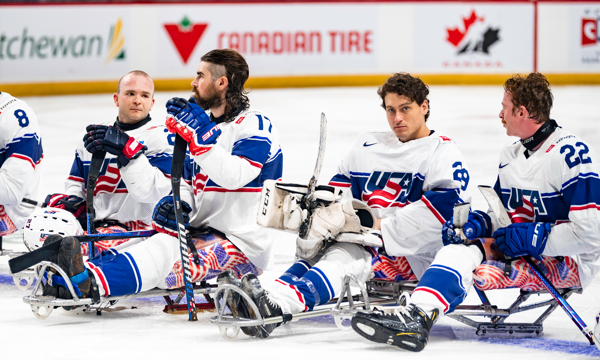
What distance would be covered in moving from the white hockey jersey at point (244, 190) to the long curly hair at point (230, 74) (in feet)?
0.16

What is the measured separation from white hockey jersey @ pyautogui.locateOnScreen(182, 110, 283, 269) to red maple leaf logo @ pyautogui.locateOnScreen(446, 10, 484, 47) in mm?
10149

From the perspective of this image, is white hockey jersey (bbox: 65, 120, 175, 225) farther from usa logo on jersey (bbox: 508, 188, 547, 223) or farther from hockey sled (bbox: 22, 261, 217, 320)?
usa logo on jersey (bbox: 508, 188, 547, 223)

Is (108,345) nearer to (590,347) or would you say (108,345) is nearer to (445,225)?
(445,225)

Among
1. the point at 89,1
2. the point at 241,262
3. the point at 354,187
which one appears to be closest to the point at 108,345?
the point at 241,262

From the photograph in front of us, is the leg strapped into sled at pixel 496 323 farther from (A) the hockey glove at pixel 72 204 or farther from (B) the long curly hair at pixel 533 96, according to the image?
(A) the hockey glove at pixel 72 204

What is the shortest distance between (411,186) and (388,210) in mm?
123

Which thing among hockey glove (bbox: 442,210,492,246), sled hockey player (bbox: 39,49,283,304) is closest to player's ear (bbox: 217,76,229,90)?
sled hockey player (bbox: 39,49,283,304)

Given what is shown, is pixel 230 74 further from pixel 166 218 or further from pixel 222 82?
pixel 166 218

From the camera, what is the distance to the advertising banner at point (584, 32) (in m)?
13.2

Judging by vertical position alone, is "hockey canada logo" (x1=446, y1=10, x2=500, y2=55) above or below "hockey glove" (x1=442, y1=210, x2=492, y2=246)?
above

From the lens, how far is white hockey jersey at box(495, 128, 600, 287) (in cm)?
286

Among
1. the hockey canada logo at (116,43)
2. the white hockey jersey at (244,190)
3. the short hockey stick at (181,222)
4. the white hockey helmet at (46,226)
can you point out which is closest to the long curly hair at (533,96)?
the white hockey jersey at (244,190)

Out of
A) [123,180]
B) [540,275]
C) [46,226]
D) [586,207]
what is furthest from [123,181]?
[586,207]

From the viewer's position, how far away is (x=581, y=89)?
13062mm
